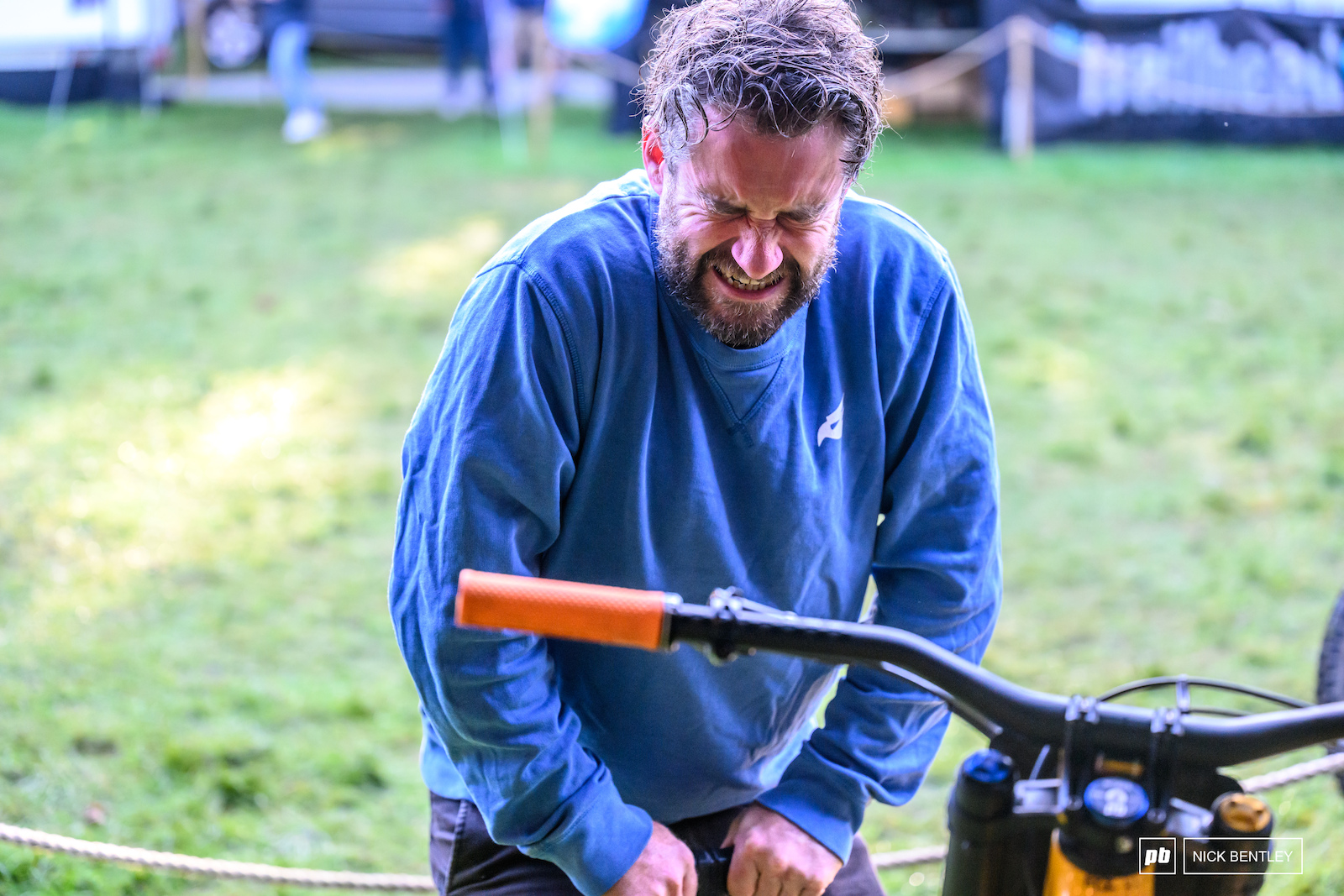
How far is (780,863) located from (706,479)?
0.56 m

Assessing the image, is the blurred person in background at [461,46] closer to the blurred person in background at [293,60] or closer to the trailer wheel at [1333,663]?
the blurred person in background at [293,60]

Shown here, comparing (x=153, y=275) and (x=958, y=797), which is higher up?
(x=958, y=797)

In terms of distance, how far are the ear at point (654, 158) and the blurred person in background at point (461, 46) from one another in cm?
1087

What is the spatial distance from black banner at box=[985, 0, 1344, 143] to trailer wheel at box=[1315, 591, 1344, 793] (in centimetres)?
892

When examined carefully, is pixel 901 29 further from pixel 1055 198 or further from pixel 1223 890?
pixel 1223 890

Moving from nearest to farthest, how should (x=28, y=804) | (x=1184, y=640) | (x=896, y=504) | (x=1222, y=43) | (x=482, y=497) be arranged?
(x=482, y=497), (x=896, y=504), (x=28, y=804), (x=1184, y=640), (x=1222, y=43)

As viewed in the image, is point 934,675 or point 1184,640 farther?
point 1184,640

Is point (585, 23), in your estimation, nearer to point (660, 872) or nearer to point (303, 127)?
point (303, 127)

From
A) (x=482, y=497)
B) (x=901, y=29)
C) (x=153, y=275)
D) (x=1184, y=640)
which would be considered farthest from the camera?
(x=901, y=29)

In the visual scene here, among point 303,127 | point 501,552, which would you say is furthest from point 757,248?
point 303,127

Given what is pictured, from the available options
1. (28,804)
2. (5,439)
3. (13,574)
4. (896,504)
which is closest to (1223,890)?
(896,504)

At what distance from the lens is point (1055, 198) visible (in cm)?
960

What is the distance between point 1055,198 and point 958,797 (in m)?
9.00

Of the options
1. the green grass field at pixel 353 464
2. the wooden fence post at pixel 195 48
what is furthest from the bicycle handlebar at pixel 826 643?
the wooden fence post at pixel 195 48
